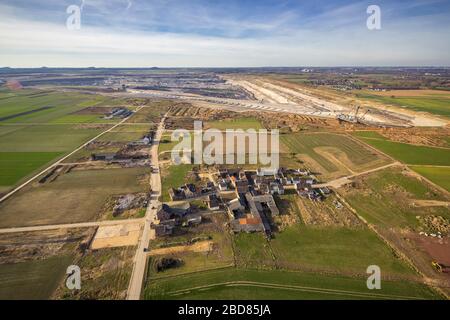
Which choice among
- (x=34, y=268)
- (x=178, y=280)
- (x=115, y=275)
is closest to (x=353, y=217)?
(x=178, y=280)

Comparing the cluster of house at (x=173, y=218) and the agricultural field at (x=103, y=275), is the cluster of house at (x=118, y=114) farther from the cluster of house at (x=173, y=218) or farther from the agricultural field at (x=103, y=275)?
the agricultural field at (x=103, y=275)

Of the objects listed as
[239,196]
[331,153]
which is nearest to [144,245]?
[239,196]

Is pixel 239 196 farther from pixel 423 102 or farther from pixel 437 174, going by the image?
pixel 423 102

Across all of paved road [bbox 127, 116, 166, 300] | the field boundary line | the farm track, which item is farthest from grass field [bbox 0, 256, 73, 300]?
the field boundary line

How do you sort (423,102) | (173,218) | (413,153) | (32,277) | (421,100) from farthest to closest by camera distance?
(421,100) → (423,102) → (413,153) → (173,218) → (32,277)

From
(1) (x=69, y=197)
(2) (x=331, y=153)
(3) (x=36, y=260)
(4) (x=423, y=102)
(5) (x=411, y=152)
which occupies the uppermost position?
(4) (x=423, y=102)
